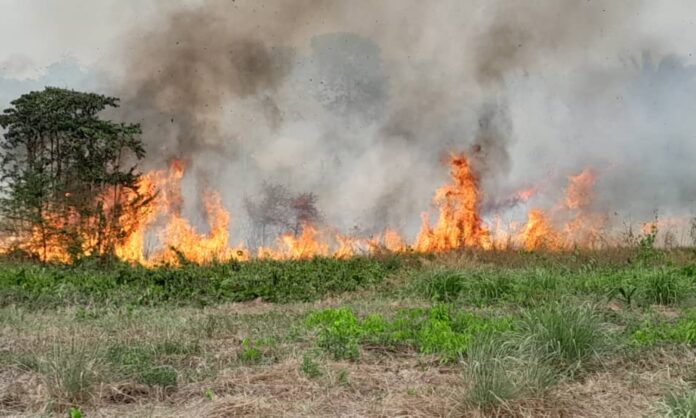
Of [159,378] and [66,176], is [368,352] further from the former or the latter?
[66,176]

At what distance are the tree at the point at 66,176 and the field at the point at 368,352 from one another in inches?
269

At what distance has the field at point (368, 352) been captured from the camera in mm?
4438

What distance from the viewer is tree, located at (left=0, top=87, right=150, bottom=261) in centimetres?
1723

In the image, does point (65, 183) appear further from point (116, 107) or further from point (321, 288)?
point (321, 288)

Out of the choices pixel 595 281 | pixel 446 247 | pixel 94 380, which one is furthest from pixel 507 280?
pixel 446 247

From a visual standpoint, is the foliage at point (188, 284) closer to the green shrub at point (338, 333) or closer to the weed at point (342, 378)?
the green shrub at point (338, 333)

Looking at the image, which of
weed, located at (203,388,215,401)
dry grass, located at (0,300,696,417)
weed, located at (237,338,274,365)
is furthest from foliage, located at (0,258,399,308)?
weed, located at (203,388,215,401)

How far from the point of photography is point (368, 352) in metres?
6.08

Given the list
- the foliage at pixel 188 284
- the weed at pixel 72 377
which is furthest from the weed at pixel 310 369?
the foliage at pixel 188 284

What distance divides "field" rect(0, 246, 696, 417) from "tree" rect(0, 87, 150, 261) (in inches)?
269

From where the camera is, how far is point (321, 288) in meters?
11.6

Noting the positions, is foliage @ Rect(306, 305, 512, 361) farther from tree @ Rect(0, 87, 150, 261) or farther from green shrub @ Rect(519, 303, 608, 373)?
tree @ Rect(0, 87, 150, 261)

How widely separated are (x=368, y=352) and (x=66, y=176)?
1572 centimetres

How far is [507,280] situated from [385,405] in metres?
6.47
